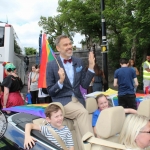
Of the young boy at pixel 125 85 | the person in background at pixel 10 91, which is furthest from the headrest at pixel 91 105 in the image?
the person in background at pixel 10 91

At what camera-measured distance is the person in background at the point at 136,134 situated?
83.7 inches

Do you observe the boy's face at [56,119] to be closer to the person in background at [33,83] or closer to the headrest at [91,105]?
the headrest at [91,105]

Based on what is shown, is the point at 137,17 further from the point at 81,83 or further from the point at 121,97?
the point at 81,83

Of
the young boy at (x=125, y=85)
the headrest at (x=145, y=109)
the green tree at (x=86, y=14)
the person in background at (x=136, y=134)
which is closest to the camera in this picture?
the person in background at (x=136, y=134)

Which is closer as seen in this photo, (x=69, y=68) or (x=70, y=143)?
(x=70, y=143)

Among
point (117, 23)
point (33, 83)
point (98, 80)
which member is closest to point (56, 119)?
point (98, 80)

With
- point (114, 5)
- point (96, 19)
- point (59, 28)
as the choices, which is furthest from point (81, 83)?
point (59, 28)

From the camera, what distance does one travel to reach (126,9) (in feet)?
33.9

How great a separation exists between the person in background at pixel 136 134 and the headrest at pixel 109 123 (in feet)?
0.50

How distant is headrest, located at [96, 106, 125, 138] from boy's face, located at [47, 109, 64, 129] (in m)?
0.52

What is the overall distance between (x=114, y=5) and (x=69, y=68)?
34.4 ft

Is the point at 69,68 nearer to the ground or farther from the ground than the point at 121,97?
farther from the ground

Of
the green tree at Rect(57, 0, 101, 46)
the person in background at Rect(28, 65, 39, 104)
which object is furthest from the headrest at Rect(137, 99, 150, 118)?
the green tree at Rect(57, 0, 101, 46)

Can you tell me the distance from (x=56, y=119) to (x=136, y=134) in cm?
94
